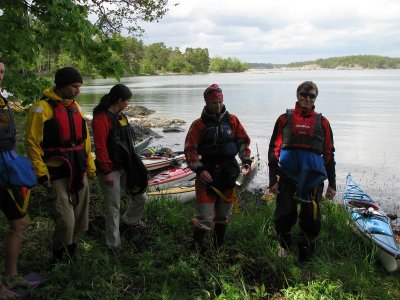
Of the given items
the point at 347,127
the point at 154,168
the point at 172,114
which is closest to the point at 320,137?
the point at 154,168

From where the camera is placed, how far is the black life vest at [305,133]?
408 centimetres

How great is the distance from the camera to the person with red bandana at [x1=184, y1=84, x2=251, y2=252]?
4.04 m

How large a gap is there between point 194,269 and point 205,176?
3.00 ft

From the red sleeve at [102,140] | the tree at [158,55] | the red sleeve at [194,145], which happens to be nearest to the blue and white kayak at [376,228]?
the red sleeve at [194,145]

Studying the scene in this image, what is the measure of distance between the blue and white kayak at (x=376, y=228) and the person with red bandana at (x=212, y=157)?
2129 millimetres

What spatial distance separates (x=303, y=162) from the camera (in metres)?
4.09

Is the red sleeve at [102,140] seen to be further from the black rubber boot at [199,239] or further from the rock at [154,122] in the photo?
the rock at [154,122]

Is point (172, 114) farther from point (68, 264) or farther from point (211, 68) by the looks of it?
point (211, 68)

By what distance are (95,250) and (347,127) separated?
23992 millimetres

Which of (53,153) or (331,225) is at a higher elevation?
(53,153)

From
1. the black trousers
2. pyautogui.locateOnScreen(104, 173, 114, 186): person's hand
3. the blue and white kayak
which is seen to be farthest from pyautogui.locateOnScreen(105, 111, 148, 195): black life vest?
the blue and white kayak

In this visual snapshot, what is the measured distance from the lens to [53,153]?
3500 mm

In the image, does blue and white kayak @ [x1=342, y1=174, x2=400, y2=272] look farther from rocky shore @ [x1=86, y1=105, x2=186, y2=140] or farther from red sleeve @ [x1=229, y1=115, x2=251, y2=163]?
rocky shore @ [x1=86, y1=105, x2=186, y2=140]

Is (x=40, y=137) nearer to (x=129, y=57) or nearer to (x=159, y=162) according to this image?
(x=159, y=162)
